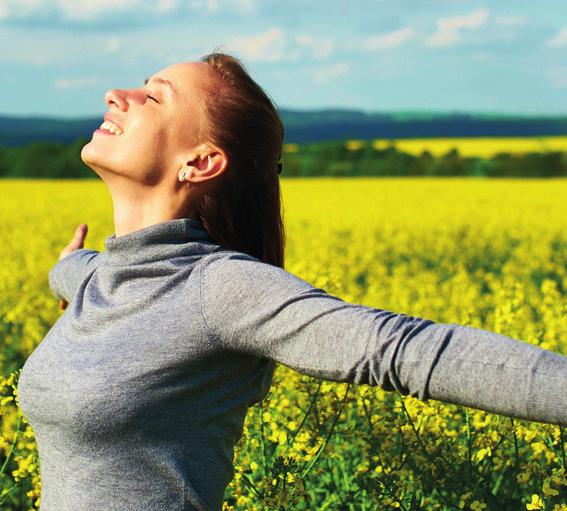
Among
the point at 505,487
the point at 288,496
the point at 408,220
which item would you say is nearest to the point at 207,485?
the point at 288,496

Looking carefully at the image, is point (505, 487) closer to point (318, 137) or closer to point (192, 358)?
point (192, 358)

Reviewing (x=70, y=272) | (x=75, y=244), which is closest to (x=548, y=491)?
(x=70, y=272)

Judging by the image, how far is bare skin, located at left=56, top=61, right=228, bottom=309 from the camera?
1.82 metres

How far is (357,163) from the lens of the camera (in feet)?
115

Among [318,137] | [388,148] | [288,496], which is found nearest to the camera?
[288,496]

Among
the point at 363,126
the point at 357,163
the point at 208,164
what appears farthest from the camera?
the point at 363,126

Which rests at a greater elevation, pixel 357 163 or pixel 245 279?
pixel 245 279

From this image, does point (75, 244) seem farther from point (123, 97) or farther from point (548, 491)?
point (548, 491)

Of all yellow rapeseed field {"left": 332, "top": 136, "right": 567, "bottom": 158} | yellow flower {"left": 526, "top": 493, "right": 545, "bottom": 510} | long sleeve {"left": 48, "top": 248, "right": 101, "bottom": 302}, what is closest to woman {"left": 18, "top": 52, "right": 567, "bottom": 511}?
long sleeve {"left": 48, "top": 248, "right": 101, "bottom": 302}

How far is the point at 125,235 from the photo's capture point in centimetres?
186

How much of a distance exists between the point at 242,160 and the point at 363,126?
80.0 m

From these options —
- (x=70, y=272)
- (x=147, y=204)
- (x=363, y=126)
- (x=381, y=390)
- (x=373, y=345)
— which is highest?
(x=147, y=204)

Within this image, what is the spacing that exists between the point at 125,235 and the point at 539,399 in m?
0.93

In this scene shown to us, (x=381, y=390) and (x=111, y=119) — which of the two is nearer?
(x=111, y=119)
